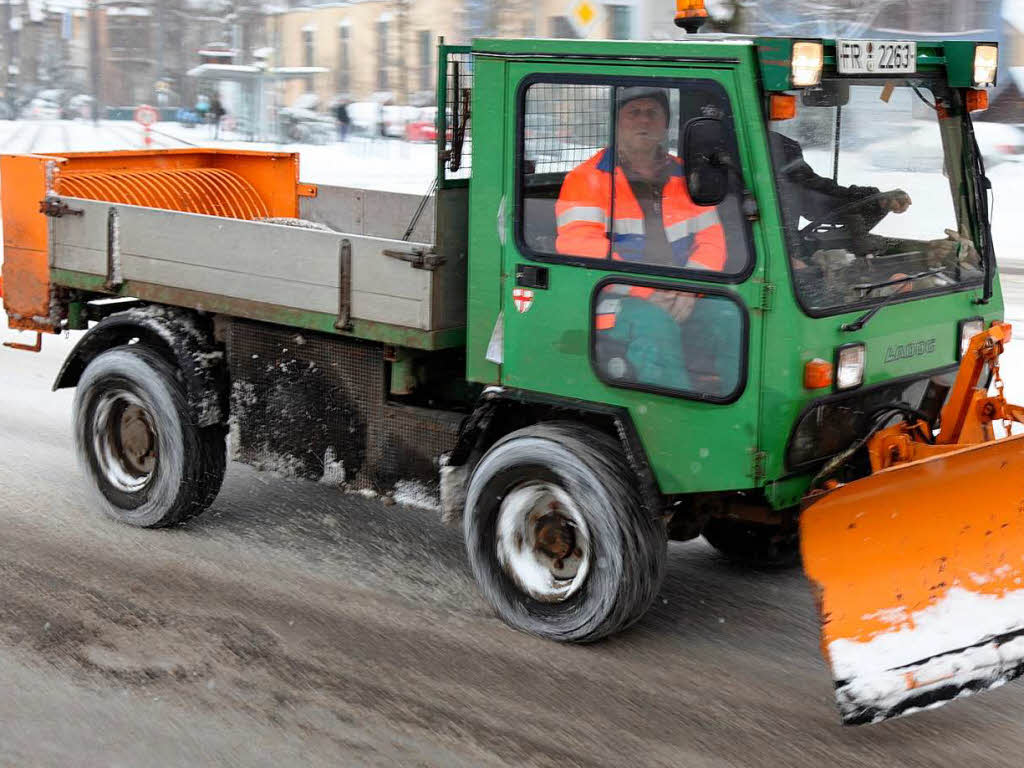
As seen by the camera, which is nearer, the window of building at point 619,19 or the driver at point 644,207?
the driver at point 644,207

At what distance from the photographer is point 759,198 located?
443 cm

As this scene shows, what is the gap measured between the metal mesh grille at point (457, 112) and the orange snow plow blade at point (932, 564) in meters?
1.99

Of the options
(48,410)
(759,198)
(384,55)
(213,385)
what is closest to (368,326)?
(213,385)

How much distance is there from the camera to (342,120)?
30156mm

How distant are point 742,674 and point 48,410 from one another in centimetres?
525

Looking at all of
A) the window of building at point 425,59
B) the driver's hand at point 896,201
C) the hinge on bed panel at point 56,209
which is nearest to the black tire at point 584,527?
the driver's hand at point 896,201

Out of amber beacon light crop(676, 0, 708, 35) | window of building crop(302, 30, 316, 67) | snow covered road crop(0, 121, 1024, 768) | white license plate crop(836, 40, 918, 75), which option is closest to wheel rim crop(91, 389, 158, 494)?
snow covered road crop(0, 121, 1024, 768)

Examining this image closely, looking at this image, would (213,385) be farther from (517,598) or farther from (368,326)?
(517,598)

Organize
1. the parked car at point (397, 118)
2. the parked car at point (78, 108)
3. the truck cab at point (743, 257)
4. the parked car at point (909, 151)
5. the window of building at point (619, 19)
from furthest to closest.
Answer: the parked car at point (78, 108) → the parked car at point (397, 118) → the window of building at point (619, 19) → the parked car at point (909, 151) → the truck cab at point (743, 257)

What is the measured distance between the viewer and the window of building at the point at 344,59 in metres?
32.0

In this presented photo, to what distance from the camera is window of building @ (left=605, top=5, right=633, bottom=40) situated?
2270 cm

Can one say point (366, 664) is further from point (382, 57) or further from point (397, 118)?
point (382, 57)

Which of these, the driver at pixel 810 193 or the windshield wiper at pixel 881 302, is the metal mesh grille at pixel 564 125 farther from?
the windshield wiper at pixel 881 302

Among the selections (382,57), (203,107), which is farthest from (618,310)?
(203,107)
